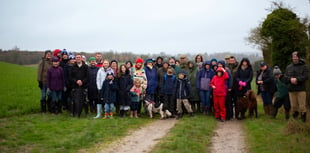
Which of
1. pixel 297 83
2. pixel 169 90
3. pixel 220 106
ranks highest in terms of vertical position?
pixel 297 83

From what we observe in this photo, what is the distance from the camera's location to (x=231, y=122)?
35.8 ft

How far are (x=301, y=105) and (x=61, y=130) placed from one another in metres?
7.16

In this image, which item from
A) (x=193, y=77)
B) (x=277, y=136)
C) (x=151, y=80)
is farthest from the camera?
(x=193, y=77)

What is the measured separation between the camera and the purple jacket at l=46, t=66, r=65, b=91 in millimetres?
11164

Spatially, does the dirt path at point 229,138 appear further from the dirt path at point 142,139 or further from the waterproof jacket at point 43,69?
the waterproof jacket at point 43,69

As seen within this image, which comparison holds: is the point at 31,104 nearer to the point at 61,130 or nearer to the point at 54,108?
the point at 54,108

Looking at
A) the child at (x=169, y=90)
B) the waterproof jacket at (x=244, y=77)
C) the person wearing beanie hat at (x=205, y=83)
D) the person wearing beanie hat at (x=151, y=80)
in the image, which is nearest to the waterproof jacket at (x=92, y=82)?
the person wearing beanie hat at (x=151, y=80)

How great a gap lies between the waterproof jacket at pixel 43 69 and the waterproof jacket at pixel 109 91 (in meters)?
2.22

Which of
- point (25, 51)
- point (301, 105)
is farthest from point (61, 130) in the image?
point (25, 51)

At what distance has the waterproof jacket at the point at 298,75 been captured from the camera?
933 cm

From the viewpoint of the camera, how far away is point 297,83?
9.50 m

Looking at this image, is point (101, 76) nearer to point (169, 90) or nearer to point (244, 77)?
point (169, 90)

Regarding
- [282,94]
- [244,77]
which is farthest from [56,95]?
[282,94]

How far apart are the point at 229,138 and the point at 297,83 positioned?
2.88 meters
